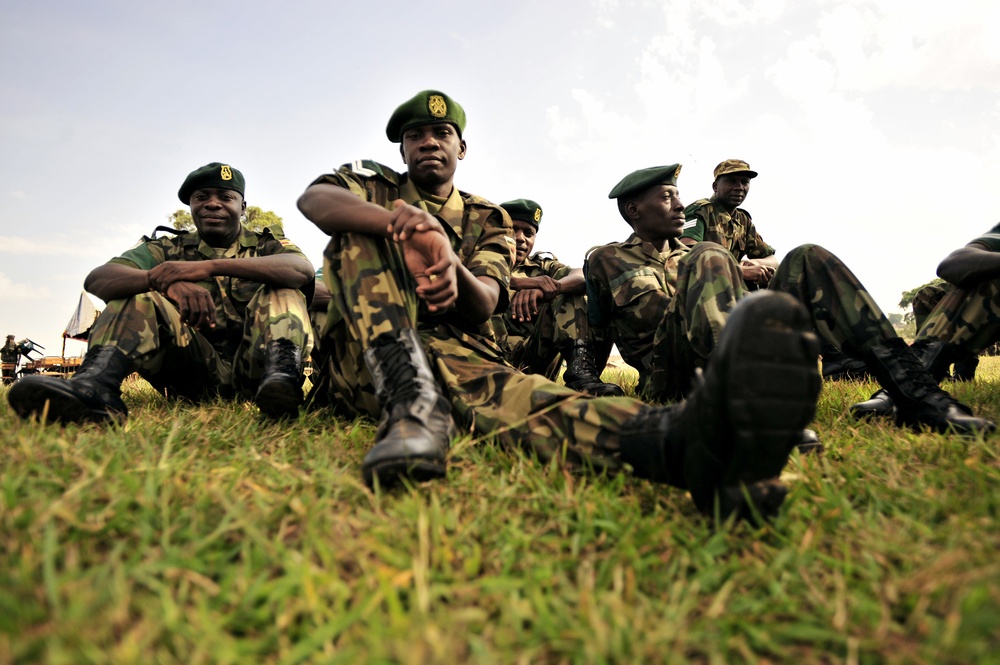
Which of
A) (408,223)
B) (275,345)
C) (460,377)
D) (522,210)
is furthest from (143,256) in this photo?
(522,210)

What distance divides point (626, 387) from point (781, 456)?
3509mm

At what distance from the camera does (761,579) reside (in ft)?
4.03

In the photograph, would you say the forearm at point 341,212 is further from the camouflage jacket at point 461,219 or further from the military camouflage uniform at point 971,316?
the military camouflage uniform at point 971,316

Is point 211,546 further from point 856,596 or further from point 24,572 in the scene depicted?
point 856,596

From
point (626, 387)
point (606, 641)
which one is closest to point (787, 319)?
point (606, 641)

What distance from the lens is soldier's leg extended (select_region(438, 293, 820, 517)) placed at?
Answer: 1.26 metres

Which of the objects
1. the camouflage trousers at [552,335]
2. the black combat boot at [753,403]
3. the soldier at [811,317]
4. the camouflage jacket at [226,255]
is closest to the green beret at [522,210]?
the camouflage trousers at [552,335]

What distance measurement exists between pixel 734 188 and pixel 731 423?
5554 mm

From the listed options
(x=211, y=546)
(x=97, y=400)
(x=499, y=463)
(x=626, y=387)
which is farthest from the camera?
(x=626, y=387)

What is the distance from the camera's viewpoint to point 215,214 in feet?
12.8

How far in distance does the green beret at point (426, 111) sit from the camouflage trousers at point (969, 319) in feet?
9.45

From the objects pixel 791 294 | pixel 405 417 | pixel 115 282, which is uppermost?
pixel 115 282

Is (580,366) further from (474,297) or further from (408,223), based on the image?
(408,223)

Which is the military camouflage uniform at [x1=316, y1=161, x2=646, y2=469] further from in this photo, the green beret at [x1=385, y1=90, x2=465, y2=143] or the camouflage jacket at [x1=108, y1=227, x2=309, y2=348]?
the camouflage jacket at [x1=108, y1=227, x2=309, y2=348]
